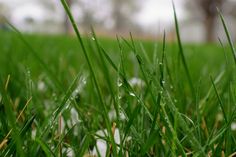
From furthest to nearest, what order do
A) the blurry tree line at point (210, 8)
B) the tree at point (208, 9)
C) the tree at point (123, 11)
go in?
the tree at point (123, 11) < the blurry tree line at point (210, 8) < the tree at point (208, 9)

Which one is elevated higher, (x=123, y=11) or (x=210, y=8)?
(x=123, y=11)

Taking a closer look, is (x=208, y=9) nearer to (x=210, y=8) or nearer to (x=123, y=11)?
(x=210, y=8)

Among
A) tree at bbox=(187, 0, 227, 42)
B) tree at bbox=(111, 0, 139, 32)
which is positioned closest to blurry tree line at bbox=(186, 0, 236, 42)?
tree at bbox=(187, 0, 227, 42)

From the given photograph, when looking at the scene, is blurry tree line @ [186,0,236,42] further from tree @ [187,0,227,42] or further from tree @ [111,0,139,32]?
tree @ [111,0,139,32]

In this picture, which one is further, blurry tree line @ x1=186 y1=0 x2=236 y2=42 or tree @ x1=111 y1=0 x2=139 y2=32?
tree @ x1=111 y1=0 x2=139 y2=32

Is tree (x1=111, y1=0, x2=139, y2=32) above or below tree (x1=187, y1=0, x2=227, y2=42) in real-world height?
above

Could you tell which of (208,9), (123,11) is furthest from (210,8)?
(123,11)

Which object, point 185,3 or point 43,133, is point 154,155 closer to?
point 43,133

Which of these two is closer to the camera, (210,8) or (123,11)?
(210,8)

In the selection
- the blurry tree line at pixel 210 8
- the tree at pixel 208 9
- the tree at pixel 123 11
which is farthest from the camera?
the tree at pixel 123 11

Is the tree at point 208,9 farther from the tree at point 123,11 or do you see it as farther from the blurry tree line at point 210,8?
the tree at point 123,11

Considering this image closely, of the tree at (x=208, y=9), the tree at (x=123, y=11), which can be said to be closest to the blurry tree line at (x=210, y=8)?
the tree at (x=208, y=9)
